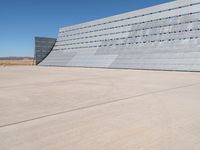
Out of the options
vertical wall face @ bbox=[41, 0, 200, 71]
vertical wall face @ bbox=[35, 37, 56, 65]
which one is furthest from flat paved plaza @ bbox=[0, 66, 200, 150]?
vertical wall face @ bbox=[35, 37, 56, 65]

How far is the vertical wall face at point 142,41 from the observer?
22.5m

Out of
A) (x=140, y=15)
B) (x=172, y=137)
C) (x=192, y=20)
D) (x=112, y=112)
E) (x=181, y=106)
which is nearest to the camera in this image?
(x=172, y=137)

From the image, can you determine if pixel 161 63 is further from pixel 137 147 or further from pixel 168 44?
pixel 137 147

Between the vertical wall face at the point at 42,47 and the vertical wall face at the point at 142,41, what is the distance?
3965 mm

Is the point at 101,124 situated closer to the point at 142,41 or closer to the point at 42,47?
the point at 142,41

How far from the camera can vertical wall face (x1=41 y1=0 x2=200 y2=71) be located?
73.9 ft

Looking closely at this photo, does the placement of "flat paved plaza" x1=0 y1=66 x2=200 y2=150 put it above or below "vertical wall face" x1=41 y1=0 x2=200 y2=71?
below

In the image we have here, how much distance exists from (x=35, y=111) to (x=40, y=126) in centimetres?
123

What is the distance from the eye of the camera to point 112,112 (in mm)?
4871

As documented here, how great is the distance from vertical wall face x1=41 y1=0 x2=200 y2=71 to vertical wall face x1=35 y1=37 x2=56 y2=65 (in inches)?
156

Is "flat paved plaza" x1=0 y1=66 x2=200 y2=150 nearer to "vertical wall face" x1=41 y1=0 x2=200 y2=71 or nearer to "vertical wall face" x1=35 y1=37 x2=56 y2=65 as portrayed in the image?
"vertical wall face" x1=41 y1=0 x2=200 y2=71

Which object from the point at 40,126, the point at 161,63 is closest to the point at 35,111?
the point at 40,126

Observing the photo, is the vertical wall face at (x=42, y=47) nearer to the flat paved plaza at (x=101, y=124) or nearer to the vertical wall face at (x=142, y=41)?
the vertical wall face at (x=142, y=41)

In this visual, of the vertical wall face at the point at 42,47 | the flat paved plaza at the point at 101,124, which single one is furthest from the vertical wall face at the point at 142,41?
the flat paved plaza at the point at 101,124
